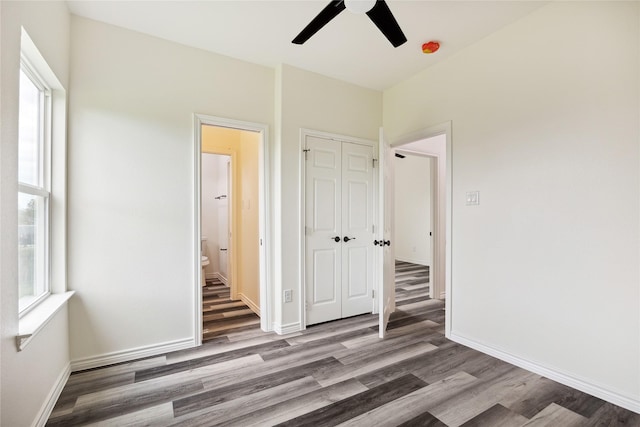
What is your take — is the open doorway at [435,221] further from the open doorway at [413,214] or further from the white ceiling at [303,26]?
the open doorway at [413,214]

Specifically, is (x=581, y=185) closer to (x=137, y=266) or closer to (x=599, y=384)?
(x=599, y=384)

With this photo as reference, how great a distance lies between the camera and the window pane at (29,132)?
1.68 m

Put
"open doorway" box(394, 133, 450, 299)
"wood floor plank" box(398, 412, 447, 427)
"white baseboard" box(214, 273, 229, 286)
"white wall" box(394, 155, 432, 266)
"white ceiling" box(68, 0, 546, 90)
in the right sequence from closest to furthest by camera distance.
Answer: "wood floor plank" box(398, 412, 447, 427) → "white ceiling" box(68, 0, 546, 90) → "open doorway" box(394, 133, 450, 299) → "white baseboard" box(214, 273, 229, 286) → "white wall" box(394, 155, 432, 266)

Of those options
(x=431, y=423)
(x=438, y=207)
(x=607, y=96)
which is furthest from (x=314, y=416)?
(x=438, y=207)

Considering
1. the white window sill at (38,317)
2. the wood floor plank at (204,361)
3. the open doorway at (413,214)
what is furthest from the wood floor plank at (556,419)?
the open doorway at (413,214)

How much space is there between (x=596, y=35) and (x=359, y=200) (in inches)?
88.9

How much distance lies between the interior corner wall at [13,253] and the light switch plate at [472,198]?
3.04m

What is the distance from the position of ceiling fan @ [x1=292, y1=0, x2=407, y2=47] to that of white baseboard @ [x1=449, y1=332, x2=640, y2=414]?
2.55m

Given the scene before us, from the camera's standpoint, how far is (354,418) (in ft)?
5.59

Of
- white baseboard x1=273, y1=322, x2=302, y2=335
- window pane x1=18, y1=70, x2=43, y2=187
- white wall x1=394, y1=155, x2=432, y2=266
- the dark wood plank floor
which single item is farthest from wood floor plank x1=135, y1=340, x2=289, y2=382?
white wall x1=394, y1=155, x2=432, y2=266

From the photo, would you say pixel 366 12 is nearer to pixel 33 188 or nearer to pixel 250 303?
pixel 33 188

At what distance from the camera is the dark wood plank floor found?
1710 mm

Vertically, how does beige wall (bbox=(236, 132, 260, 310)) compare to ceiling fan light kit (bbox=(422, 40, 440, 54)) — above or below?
below

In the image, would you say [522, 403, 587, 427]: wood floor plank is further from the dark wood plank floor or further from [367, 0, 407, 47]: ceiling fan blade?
[367, 0, 407, 47]: ceiling fan blade
